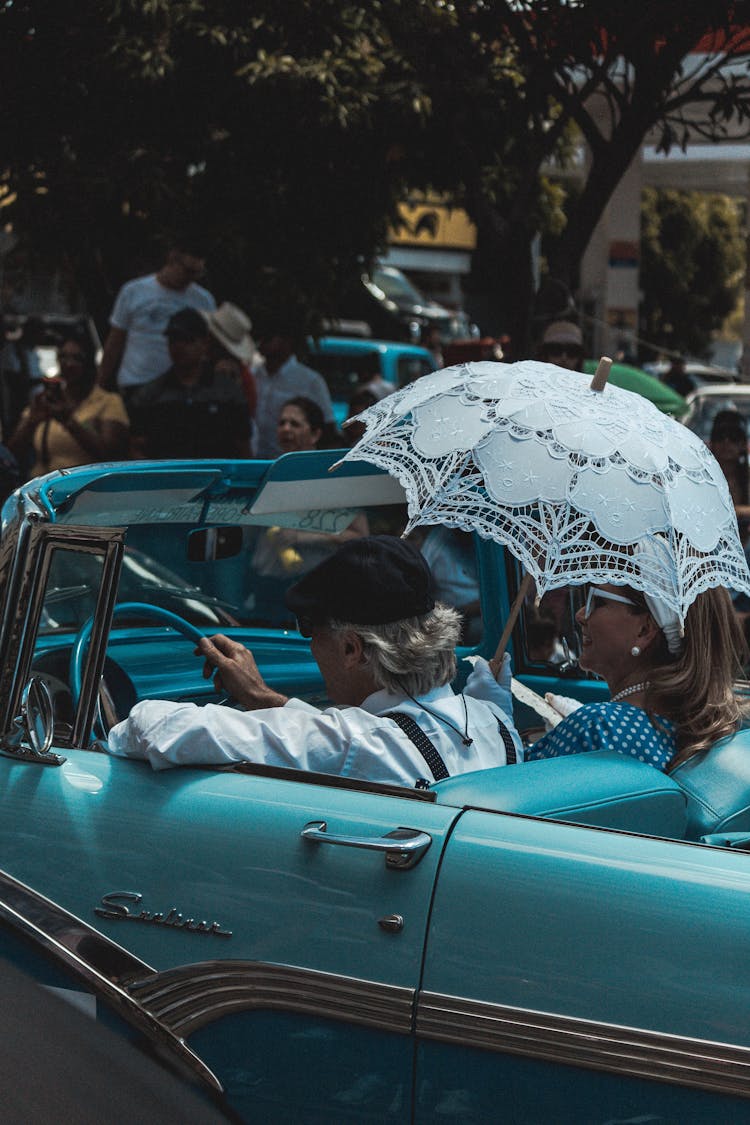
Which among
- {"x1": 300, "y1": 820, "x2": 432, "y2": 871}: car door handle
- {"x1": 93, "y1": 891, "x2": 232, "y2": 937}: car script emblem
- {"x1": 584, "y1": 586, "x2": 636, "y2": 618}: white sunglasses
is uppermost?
{"x1": 584, "y1": 586, "x2": 636, "y2": 618}: white sunglasses

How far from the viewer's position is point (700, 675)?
2.73 m

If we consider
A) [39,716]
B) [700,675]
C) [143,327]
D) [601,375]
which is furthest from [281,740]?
[143,327]

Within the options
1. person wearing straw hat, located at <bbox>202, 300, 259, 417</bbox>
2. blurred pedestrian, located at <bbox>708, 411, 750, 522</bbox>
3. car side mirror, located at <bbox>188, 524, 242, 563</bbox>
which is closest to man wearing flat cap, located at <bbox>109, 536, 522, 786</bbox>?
car side mirror, located at <bbox>188, 524, 242, 563</bbox>

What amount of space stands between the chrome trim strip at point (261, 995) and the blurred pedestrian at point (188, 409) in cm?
420

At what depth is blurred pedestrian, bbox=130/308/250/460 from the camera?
20.7 ft

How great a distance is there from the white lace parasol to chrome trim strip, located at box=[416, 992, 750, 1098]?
2.76 ft

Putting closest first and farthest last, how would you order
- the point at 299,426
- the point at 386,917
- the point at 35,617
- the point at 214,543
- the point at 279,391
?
the point at 386,917
the point at 35,617
the point at 214,543
the point at 299,426
the point at 279,391

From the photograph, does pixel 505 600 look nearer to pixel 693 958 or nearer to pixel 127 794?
pixel 127 794

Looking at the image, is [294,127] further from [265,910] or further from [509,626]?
[265,910]

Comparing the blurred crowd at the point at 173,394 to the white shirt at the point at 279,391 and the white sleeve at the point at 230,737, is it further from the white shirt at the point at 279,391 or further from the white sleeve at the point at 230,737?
the white sleeve at the point at 230,737

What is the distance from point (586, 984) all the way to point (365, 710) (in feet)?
2.49

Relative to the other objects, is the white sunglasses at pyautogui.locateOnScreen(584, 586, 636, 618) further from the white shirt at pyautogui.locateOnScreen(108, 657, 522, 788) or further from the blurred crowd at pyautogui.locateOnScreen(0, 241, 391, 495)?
the blurred crowd at pyautogui.locateOnScreen(0, 241, 391, 495)

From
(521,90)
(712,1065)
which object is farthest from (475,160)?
(712,1065)

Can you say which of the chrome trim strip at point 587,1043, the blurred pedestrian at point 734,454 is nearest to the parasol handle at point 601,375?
the chrome trim strip at point 587,1043
